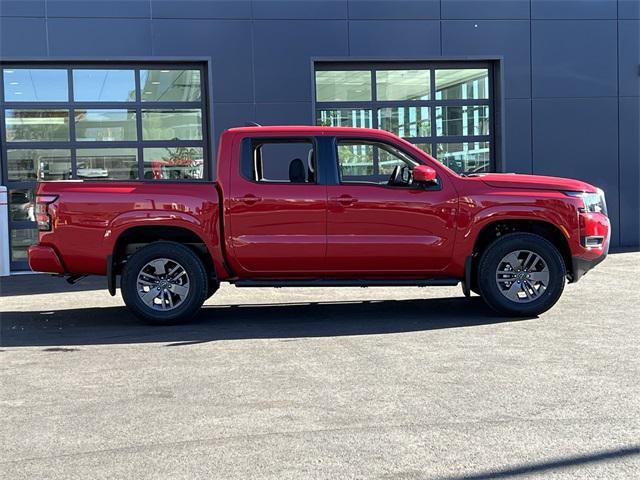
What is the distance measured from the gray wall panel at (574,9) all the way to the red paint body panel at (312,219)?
7.90 metres

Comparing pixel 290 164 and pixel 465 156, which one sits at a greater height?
pixel 465 156

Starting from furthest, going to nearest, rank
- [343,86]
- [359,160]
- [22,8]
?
[343,86], [22,8], [359,160]

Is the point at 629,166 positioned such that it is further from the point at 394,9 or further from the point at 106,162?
the point at 106,162

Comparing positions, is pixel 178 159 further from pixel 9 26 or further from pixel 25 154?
pixel 9 26

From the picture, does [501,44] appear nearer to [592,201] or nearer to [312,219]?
[592,201]

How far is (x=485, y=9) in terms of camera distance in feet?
47.2

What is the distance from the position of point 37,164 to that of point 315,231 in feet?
25.8

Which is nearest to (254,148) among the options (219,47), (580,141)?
(219,47)

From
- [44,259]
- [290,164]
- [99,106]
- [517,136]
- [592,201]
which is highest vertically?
[99,106]

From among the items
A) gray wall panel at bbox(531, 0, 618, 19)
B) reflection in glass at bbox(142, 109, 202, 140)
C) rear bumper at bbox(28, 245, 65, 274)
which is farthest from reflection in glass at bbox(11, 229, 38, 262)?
gray wall panel at bbox(531, 0, 618, 19)

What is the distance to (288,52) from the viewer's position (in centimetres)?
1391

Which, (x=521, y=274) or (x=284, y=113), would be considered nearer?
(x=521, y=274)

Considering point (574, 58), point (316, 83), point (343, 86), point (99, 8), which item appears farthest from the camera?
point (574, 58)

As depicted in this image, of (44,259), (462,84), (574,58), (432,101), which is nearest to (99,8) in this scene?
(432,101)
